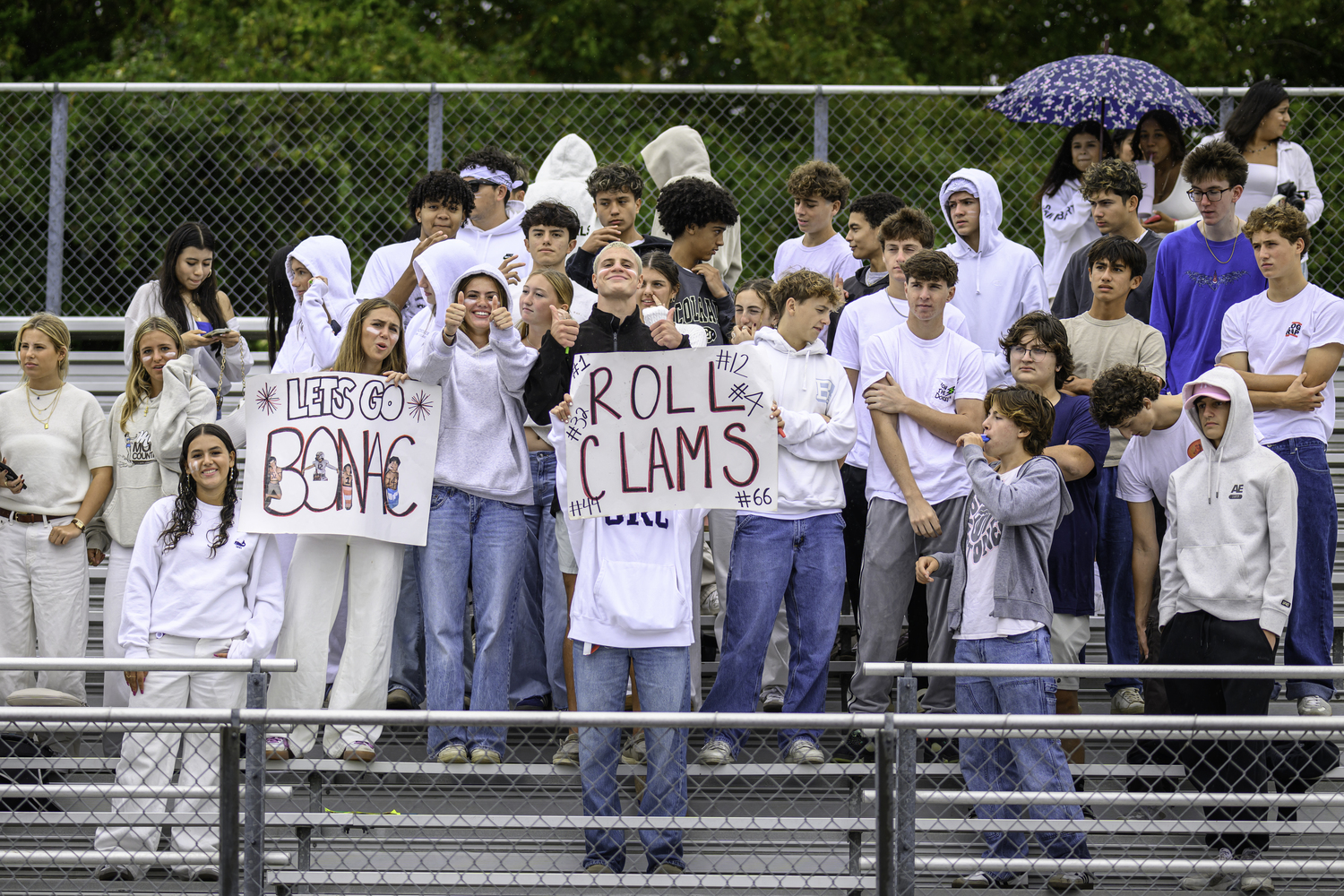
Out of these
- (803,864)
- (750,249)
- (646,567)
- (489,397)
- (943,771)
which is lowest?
(803,864)

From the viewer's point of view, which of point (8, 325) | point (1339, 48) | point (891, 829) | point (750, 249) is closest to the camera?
point (891, 829)

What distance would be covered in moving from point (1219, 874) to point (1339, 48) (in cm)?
1314

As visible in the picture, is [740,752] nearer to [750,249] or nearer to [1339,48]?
[750,249]

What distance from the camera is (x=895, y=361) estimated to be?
6402mm

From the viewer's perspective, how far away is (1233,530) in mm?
5562

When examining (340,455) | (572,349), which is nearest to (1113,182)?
(572,349)

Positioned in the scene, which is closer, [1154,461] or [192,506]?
[192,506]

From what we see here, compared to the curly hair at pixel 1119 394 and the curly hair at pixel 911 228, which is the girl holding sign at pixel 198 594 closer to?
the curly hair at pixel 911 228

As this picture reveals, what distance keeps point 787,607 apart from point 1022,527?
3.52 feet

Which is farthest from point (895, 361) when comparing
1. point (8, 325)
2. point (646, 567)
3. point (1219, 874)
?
point (8, 325)

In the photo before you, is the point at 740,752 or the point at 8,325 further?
the point at 8,325

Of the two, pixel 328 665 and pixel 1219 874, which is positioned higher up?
pixel 328 665

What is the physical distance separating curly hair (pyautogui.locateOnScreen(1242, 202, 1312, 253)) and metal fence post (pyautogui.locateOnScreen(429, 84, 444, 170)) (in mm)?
4889

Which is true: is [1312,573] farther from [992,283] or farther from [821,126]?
[821,126]
